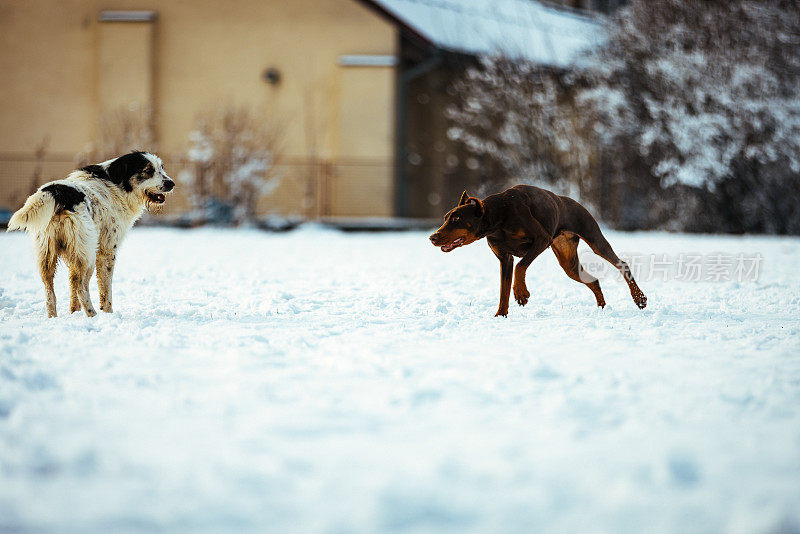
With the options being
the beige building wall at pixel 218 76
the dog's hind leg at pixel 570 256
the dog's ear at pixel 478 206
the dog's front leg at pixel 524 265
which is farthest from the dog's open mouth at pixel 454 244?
the beige building wall at pixel 218 76

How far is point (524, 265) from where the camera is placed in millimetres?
5855

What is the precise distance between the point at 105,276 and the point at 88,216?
582mm

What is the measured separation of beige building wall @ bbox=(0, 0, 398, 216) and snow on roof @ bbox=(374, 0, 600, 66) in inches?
50.2

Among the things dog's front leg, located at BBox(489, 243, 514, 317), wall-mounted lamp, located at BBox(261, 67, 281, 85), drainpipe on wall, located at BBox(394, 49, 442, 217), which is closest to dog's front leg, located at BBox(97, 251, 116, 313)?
dog's front leg, located at BBox(489, 243, 514, 317)

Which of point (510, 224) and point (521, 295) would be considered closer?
point (510, 224)

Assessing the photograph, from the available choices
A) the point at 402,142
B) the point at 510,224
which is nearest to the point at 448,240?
the point at 510,224

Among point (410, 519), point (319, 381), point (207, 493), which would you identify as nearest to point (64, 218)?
point (319, 381)

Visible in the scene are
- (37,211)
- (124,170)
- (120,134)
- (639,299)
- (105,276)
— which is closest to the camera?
(37,211)

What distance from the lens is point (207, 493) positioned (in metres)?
2.46

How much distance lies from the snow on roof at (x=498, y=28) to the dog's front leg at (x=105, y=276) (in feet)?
50.3

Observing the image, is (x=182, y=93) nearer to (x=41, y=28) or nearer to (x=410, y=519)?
(x=41, y=28)

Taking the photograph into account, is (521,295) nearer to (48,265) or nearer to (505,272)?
(505,272)

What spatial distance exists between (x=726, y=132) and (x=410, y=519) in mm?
17513

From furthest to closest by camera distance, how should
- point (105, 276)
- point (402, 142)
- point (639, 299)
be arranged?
point (402, 142)
point (639, 299)
point (105, 276)
